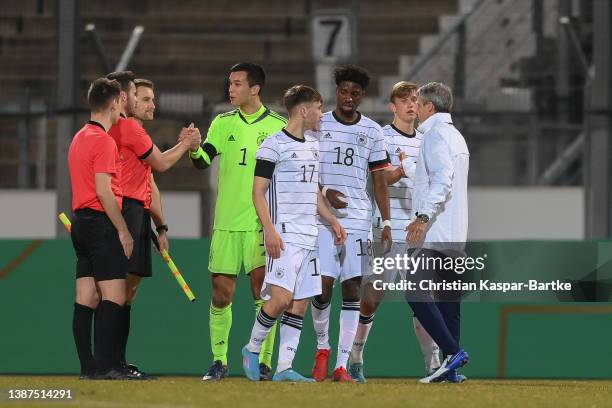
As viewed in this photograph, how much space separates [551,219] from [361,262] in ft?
25.3

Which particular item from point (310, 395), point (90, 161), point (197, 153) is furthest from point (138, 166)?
point (310, 395)

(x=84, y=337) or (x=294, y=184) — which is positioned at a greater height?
(x=294, y=184)

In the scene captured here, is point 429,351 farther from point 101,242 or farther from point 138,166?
point 101,242

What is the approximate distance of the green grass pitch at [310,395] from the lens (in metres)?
7.35

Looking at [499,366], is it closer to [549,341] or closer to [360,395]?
[549,341]

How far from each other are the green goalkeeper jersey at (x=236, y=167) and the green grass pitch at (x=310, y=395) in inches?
38.1

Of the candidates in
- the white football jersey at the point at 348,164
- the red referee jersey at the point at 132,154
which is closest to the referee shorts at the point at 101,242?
the red referee jersey at the point at 132,154

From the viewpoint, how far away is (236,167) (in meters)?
9.29

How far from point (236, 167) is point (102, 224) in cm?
96

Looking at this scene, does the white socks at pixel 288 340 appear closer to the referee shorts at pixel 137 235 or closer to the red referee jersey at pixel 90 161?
the referee shorts at pixel 137 235

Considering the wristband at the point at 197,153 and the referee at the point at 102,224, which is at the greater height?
the wristband at the point at 197,153

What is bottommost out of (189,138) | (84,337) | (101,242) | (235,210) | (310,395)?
(310,395)

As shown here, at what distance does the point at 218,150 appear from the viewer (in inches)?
A: 367

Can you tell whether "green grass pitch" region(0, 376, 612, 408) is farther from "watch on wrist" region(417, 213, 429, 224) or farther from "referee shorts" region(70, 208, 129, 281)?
"watch on wrist" region(417, 213, 429, 224)
